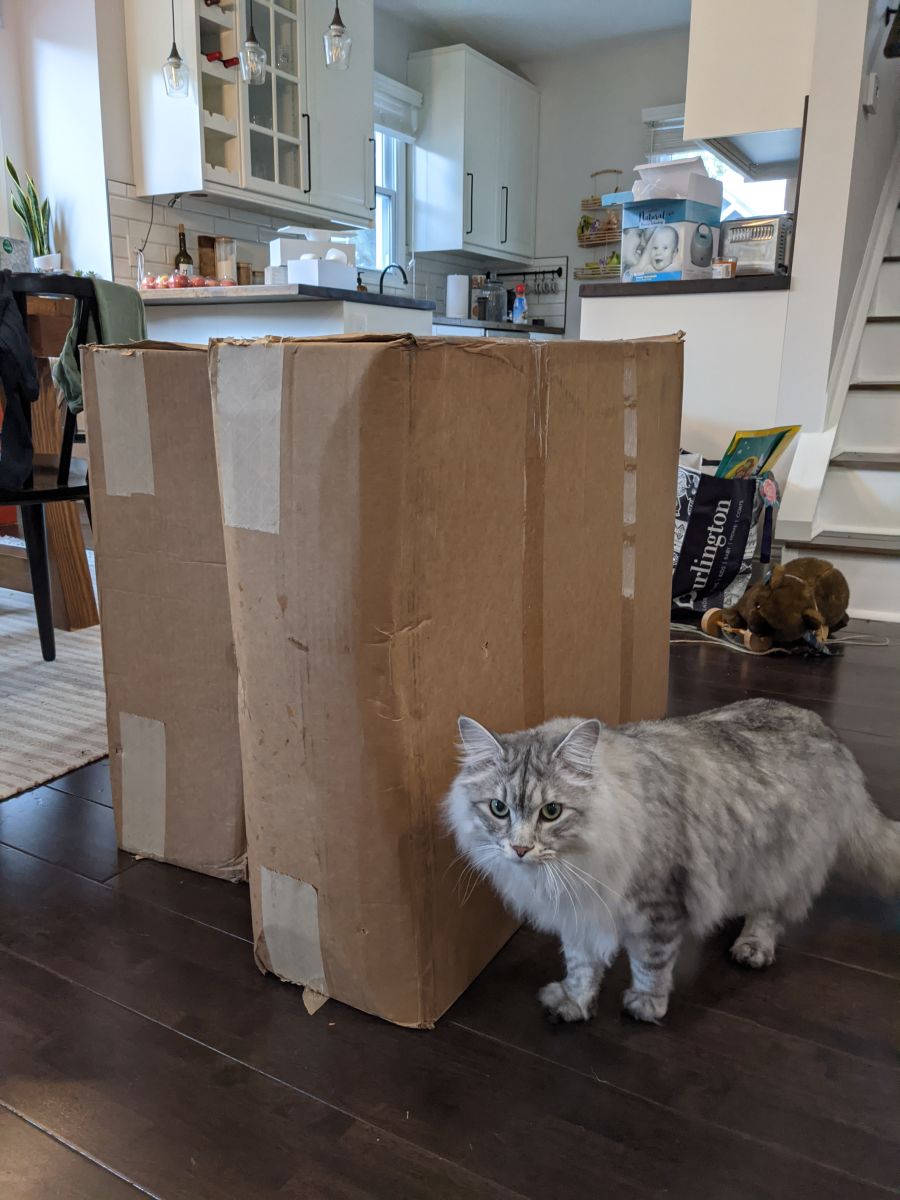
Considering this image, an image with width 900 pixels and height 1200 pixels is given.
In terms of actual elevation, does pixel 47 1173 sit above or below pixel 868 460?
below

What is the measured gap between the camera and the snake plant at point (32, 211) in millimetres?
3604

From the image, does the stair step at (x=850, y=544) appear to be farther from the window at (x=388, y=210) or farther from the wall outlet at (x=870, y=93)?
the window at (x=388, y=210)

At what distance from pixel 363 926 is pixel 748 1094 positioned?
0.44 metres

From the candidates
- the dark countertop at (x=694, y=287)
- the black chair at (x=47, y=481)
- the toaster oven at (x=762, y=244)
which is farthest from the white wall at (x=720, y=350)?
the black chair at (x=47, y=481)

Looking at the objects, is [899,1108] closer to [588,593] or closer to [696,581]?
[588,593]

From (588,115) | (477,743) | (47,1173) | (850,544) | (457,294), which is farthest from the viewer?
(588,115)

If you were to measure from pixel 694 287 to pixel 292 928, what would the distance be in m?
2.67

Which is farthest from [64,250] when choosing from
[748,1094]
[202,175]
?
[748,1094]

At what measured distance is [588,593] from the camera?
1.27 meters

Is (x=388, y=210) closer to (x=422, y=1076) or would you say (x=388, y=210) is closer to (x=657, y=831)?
(x=657, y=831)

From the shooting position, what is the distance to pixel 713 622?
2.55 m

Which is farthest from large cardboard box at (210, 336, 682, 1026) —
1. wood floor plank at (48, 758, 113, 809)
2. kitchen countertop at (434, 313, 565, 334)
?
kitchen countertop at (434, 313, 565, 334)

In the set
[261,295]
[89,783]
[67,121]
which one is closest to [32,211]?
[67,121]

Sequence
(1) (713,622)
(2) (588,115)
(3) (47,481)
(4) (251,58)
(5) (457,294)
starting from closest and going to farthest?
(3) (47,481), (1) (713,622), (4) (251,58), (5) (457,294), (2) (588,115)
